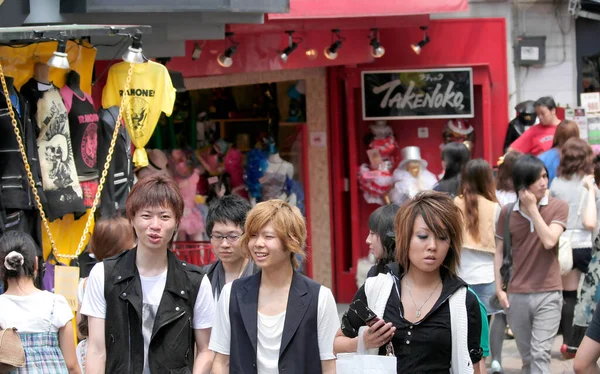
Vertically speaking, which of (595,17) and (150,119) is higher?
(595,17)

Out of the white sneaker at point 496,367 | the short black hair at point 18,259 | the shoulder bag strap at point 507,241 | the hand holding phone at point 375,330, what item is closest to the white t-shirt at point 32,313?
the short black hair at point 18,259

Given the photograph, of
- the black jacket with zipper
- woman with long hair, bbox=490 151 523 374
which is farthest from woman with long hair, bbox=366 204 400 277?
woman with long hair, bbox=490 151 523 374

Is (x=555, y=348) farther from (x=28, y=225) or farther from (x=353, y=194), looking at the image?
(x=28, y=225)

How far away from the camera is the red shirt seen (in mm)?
12742

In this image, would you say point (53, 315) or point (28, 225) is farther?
point (28, 225)

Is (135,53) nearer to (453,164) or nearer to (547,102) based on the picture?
(453,164)

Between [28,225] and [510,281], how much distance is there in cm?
336

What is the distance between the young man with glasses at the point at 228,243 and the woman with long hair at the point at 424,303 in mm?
1223

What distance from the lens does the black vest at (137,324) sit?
4.84 m

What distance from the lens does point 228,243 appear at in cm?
584

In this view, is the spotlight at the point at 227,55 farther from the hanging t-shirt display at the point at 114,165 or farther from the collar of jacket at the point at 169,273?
the collar of jacket at the point at 169,273

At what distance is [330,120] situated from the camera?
1400 centimetres

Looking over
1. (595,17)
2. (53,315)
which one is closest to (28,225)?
(53,315)

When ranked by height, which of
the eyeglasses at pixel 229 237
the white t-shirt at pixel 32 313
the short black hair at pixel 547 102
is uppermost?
the short black hair at pixel 547 102
